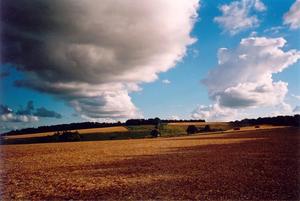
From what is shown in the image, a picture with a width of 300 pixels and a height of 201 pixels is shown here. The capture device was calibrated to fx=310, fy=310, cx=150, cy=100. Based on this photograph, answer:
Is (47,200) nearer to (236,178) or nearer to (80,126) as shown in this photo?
(236,178)

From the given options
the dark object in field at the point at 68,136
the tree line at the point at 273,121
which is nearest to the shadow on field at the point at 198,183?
the dark object in field at the point at 68,136

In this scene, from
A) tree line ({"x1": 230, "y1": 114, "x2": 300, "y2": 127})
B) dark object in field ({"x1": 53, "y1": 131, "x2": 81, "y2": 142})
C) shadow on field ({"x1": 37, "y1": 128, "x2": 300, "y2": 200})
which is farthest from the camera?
tree line ({"x1": 230, "y1": 114, "x2": 300, "y2": 127})

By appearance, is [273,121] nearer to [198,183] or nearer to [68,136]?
[68,136]

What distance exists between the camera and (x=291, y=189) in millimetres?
15203

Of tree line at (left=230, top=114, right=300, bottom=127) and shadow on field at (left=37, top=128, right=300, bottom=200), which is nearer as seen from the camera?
shadow on field at (left=37, top=128, right=300, bottom=200)

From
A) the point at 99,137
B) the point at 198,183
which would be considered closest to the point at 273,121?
the point at 99,137

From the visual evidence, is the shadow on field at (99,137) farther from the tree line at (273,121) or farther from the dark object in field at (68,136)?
the tree line at (273,121)

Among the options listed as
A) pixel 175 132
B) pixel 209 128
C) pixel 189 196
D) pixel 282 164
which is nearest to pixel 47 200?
pixel 189 196

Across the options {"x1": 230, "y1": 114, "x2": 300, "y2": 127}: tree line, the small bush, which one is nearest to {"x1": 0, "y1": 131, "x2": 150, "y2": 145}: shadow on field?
the small bush

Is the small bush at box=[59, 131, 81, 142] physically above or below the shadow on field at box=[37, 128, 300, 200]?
above

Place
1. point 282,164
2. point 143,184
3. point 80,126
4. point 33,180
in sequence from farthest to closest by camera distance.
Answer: point 80,126
point 282,164
point 33,180
point 143,184

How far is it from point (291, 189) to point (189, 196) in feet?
16.8

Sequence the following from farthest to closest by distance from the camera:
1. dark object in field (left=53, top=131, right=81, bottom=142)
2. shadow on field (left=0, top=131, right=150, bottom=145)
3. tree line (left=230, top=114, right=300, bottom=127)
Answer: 1. tree line (left=230, top=114, right=300, bottom=127)
2. shadow on field (left=0, top=131, right=150, bottom=145)
3. dark object in field (left=53, top=131, right=81, bottom=142)

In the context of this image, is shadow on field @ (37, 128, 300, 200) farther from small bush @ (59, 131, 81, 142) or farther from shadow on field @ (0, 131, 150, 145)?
shadow on field @ (0, 131, 150, 145)
